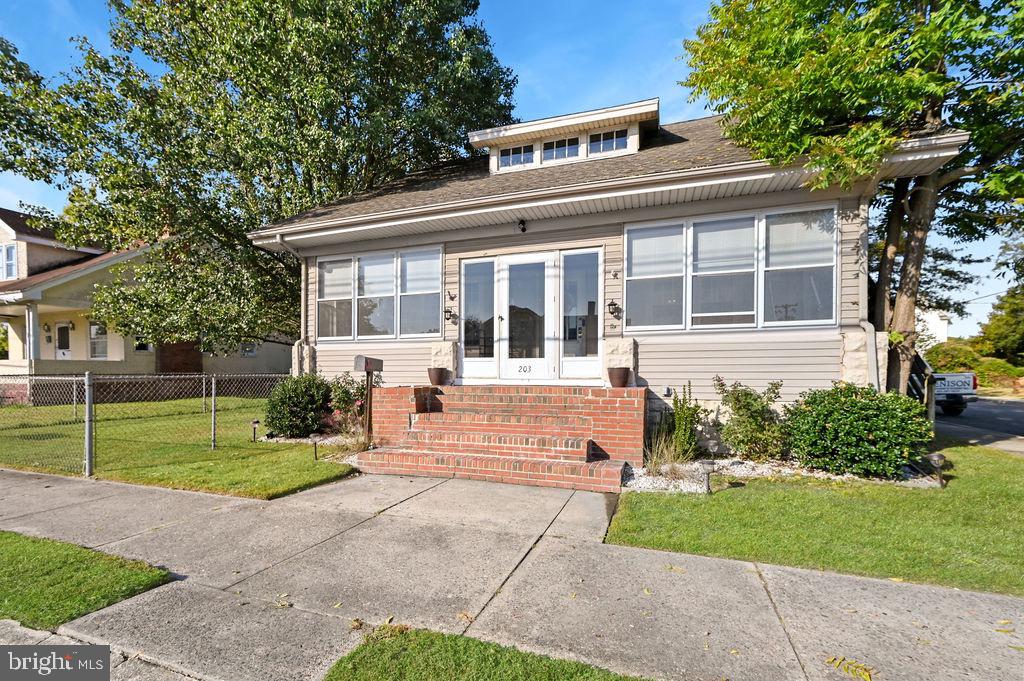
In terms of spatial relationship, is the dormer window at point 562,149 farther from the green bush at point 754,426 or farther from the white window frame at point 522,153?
the green bush at point 754,426

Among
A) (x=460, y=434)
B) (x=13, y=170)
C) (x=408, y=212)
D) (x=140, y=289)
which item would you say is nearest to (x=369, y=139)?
(x=408, y=212)

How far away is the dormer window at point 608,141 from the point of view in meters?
8.99

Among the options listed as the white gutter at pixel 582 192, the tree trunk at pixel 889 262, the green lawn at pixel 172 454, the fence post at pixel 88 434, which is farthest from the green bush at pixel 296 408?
the tree trunk at pixel 889 262

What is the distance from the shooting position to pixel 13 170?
10.7 meters

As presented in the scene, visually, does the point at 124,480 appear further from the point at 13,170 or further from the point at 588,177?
the point at 13,170

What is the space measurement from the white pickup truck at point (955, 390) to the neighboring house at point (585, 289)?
975cm

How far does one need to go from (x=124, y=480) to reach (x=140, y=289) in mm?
7675

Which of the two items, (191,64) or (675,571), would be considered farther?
(191,64)

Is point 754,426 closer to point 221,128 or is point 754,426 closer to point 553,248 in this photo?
point 553,248

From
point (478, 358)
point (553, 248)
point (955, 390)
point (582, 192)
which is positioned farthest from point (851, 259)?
point (955, 390)

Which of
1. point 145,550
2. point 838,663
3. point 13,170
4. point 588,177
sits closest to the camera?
point 838,663

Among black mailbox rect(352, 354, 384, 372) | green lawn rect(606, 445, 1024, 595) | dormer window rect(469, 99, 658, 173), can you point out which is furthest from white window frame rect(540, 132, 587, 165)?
green lawn rect(606, 445, 1024, 595)

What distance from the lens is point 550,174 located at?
853 cm

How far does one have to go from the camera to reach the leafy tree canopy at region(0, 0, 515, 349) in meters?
10.8
